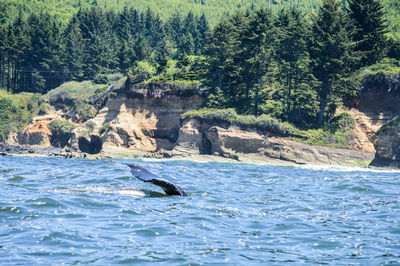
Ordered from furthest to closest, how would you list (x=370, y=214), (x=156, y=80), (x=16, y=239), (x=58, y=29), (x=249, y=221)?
(x=58, y=29), (x=156, y=80), (x=370, y=214), (x=249, y=221), (x=16, y=239)

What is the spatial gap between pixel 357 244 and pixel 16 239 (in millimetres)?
8312

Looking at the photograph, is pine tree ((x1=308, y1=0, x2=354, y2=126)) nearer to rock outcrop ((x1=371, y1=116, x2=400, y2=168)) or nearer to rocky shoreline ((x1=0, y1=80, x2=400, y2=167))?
rocky shoreline ((x1=0, y1=80, x2=400, y2=167))

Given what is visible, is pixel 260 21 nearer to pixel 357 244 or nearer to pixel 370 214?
pixel 370 214

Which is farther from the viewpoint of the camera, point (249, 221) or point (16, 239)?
point (249, 221)

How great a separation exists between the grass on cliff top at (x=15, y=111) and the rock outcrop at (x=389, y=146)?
48194 millimetres

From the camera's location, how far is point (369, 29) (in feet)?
184

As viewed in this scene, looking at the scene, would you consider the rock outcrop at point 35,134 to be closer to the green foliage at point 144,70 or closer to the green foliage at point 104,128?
the green foliage at point 104,128

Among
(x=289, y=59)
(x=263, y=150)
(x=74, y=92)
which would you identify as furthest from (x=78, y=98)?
(x=263, y=150)

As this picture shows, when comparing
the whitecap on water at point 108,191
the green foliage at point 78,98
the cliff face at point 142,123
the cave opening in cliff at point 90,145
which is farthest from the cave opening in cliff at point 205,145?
the whitecap on water at point 108,191

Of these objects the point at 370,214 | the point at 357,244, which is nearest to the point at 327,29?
the point at 370,214

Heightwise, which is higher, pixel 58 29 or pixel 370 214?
pixel 58 29

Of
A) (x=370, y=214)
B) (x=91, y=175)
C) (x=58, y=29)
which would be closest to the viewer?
(x=370, y=214)

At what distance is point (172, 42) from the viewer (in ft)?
330

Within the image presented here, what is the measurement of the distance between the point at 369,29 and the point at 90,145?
33.9 m
